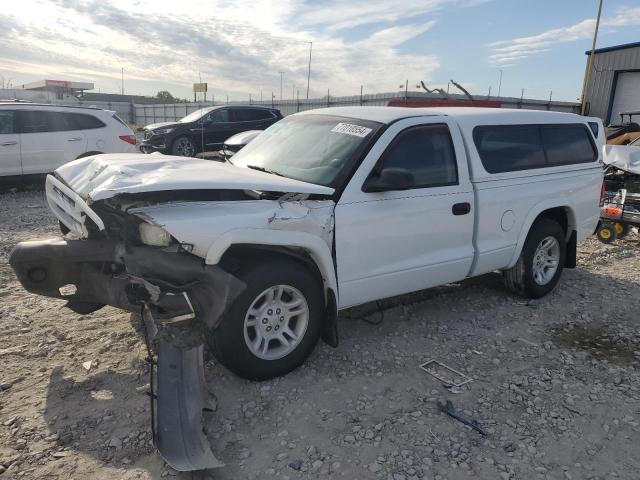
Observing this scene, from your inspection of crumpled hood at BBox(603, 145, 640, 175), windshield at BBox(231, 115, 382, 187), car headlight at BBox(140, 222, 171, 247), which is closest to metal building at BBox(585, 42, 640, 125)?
crumpled hood at BBox(603, 145, 640, 175)

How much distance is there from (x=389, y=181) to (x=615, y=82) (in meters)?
30.6

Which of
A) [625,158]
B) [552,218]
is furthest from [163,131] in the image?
[552,218]

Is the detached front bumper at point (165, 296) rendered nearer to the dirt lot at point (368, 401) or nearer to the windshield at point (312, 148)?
the dirt lot at point (368, 401)

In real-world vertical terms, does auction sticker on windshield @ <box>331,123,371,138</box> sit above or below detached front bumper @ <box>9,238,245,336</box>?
above

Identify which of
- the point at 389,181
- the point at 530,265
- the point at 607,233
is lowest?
the point at 607,233

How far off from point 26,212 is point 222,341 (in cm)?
687

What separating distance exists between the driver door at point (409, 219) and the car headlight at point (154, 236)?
1.14 m

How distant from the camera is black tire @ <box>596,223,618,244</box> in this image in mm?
7648

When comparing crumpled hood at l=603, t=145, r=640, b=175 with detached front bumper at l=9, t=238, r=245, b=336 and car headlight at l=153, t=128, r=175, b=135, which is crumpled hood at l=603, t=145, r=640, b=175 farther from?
car headlight at l=153, t=128, r=175, b=135

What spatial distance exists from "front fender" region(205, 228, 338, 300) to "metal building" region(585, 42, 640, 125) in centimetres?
2918

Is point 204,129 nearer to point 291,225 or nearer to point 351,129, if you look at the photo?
point 351,129

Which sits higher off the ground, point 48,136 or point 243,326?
point 48,136

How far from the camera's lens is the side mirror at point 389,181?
3576mm

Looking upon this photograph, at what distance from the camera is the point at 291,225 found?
10.8 ft
